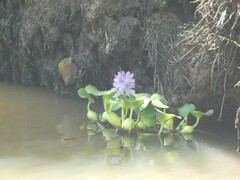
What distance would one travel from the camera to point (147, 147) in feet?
9.41

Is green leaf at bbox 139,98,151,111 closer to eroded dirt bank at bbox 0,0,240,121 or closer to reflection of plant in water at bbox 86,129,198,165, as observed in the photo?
reflection of plant in water at bbox 86,129,198,165

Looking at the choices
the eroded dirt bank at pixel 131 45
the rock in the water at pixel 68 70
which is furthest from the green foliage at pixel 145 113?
the rock in the water at pixel 68 70

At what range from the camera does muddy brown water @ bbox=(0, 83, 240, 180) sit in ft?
8.09

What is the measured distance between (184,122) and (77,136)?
70cm

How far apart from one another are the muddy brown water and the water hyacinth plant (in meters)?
0.11

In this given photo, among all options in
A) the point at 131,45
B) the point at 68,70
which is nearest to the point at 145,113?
the point at 131,45

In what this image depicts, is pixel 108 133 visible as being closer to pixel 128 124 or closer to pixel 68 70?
pixel 128 124

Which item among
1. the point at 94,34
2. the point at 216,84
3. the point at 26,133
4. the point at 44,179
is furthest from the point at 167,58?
the point at 44,179

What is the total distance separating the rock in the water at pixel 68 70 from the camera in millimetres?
4262

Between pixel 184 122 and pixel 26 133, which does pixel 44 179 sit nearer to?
pixel 26 133

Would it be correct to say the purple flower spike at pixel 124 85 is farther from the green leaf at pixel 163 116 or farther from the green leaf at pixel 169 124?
the green leaf at pixel 169 124

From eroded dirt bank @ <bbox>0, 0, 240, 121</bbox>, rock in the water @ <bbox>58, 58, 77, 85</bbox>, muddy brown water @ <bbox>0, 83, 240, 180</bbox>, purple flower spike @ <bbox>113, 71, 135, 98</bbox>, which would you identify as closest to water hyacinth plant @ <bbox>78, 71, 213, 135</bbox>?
purple flower spike @ <bbox>113, 71, 135, 98</bbox>

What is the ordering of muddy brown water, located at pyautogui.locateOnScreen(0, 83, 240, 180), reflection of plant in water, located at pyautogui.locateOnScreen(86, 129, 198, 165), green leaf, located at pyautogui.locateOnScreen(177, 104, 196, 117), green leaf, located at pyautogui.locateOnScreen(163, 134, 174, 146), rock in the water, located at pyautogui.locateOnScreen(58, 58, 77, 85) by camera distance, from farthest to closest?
1. rock in the water, located at pyautogui.locateOnScreen(58, 58, 77, 85)
2. green leaf, located at pyautogui.locateOnScreen(177, 104, 196, 117)
3. green leaf, located at pyautogui.locateOnScreen(163, 134, 174, 146)
4. reflection of plant in water, located at pyautogui.locateOnScreen(86, 129, 198, 165)
5. muddy brown water, located at pyautogui.locateOnScreen(0, 83, 240, 180)

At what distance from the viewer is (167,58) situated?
11.2 feet
